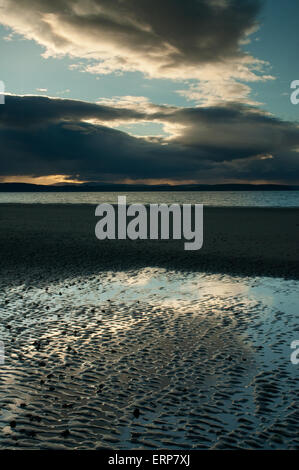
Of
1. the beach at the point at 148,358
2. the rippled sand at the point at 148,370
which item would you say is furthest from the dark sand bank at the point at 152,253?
the rippled sand at the point at 148,370

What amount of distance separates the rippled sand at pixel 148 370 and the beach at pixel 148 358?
3 cm

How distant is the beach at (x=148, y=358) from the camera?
6727mm

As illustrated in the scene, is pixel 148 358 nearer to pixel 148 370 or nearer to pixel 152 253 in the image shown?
pixel 148 370

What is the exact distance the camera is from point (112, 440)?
6.46m

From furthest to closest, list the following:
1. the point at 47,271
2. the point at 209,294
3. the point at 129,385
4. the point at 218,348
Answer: the point at 47,271, the point at 209,294, the point at 218,348, the point at 129,385

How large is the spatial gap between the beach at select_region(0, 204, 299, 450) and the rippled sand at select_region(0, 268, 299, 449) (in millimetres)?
28

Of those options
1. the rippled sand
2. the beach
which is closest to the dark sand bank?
the beach

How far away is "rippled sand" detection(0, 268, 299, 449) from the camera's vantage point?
263 inches

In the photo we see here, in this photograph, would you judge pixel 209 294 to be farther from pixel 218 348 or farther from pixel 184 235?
pixel 184 235

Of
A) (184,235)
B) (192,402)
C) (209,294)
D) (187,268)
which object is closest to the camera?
(192,402)

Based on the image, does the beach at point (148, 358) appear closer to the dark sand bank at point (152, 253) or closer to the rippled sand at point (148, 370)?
the rippled sand at point (148, 370)

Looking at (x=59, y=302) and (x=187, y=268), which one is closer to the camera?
(x=59, y=302)

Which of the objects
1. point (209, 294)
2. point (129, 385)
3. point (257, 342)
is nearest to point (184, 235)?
point (209, 294)
